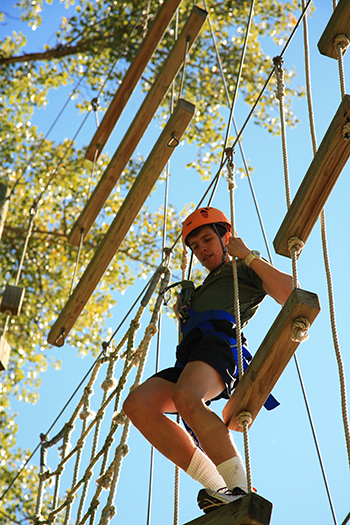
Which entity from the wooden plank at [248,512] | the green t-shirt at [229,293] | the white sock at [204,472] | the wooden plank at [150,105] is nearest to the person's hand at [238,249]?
the green t-shirt at [229,293]

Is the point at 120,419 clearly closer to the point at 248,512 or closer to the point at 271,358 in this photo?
the point at 271,358

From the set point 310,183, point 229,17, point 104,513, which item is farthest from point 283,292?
point 229,17

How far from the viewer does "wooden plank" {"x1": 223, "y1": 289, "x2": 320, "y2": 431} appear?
1438 mm

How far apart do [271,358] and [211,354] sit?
364 millimetres

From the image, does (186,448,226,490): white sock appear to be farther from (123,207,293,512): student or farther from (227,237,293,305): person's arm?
(227,237,293,305): person's arm

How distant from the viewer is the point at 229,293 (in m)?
2.06

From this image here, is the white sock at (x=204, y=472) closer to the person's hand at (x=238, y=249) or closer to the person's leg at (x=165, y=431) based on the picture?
the person's leg at (x=165, y=431)

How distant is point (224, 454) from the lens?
1577mm

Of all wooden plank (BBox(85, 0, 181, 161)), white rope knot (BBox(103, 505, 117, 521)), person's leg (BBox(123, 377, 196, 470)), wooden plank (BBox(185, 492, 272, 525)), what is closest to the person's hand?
person's leg (BBox(123, 377, 196, 470))

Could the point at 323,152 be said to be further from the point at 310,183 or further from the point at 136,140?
the point at 136,140

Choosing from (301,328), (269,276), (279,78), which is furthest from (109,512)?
(279,78)

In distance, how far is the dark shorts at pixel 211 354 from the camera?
6.00 feet

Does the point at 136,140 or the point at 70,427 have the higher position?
the point at 136,140

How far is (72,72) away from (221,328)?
5.43 m
